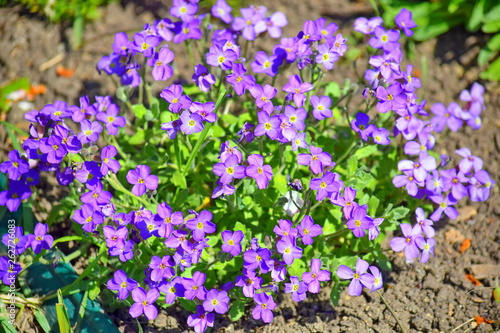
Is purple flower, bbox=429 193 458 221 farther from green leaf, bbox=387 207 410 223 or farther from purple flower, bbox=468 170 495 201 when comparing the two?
green leaf, bbox=387 207 410 223

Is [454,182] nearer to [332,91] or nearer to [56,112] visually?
[332,91]

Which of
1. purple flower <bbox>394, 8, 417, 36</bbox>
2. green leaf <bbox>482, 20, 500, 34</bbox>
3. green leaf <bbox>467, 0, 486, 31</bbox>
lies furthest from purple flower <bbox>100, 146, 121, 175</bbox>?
green leaf <bbox>482, 20, 500, 34</bbox>

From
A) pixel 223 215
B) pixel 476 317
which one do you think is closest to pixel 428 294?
pixel 476 317

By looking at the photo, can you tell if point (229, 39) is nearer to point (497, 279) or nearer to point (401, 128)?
point (401, 128)

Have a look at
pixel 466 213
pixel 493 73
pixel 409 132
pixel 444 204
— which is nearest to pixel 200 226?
pixel 409 132

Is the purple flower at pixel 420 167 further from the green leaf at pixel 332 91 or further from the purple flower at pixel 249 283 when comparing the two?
the purple flower at pixel 249 283

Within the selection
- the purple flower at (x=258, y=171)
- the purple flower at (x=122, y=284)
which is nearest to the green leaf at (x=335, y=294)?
the purple flower at (x=258, y=171)
